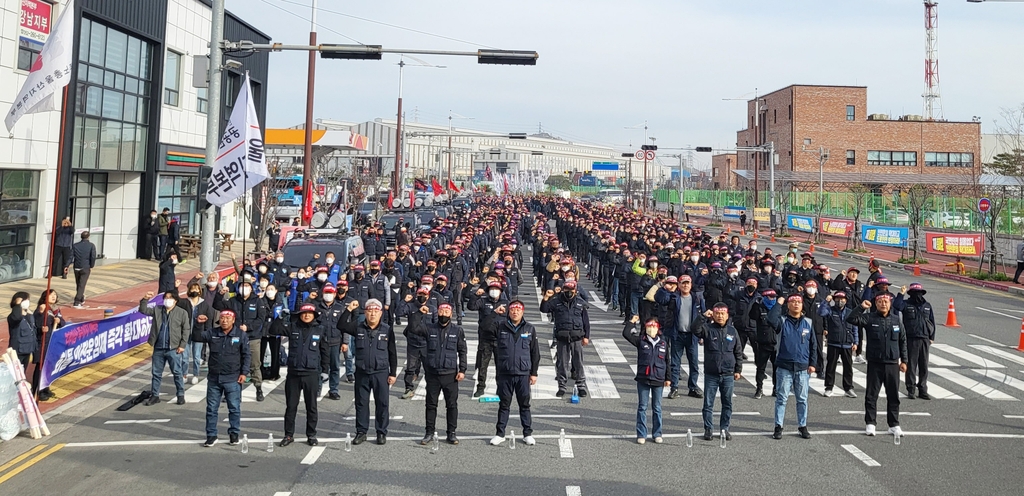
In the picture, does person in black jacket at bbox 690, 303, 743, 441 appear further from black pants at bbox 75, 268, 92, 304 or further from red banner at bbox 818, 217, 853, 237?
red banner at bbox 818, 217, 853, 237

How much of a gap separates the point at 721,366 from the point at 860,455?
5.94ft

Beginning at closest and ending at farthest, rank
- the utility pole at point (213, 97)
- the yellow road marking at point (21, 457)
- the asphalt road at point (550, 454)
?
the asphalt road at point (550, 454) < the yellow road marking at point (21, 457) < the utility pole at point (213, 97)

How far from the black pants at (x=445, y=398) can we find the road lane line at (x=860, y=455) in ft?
15.1

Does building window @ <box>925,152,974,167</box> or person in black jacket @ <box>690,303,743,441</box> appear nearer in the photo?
person in black jacket @ <box>690,303,743,441</box>

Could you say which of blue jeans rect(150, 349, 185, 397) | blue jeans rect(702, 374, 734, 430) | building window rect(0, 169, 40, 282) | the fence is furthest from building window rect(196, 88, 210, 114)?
the fence

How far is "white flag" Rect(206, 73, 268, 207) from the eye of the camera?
49.3 feet

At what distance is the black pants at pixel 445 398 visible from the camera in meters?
9.80

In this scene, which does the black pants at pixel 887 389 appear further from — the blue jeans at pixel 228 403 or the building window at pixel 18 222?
the building window at pixel 18 222

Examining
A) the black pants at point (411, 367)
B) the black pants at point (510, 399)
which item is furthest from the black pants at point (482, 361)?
the black pants at point (510, 399)

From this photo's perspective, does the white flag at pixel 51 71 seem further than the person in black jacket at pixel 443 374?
Yes

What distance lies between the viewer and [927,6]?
114m

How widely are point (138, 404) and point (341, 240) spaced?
30.0ft

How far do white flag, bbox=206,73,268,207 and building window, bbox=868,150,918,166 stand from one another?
70.9 metres

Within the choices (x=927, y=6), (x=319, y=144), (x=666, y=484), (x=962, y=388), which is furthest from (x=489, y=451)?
(x=927, y=6)
